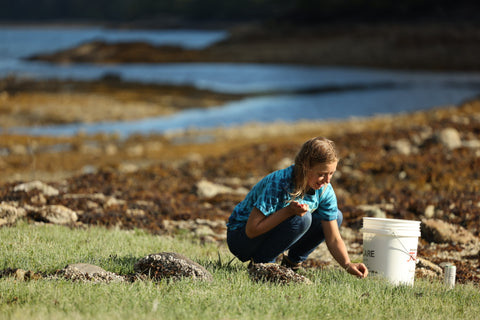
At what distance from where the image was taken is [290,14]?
3164 inches

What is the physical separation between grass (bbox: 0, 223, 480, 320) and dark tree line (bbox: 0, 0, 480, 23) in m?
65.5

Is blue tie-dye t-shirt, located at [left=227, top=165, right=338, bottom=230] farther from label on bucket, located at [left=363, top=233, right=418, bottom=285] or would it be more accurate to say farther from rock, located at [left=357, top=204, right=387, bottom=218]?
rock, located at [left=357, top=204, right=387, bottom=218]

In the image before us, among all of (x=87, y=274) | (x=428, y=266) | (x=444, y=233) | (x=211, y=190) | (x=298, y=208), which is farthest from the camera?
(x=211, y=190)

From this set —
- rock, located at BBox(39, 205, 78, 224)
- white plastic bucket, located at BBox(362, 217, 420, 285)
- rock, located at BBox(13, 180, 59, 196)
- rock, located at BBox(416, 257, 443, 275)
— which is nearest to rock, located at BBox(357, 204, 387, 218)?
rock, located at BBox(416, 257, 443, 275)

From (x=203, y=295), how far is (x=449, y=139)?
33.1ft

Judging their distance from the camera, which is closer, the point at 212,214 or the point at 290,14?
the point at 212,214

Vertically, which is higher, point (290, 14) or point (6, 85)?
point (290, 14)

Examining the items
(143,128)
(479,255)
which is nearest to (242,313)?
(479,255)

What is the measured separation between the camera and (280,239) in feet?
16.8

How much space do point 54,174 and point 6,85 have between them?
2542 centimetres

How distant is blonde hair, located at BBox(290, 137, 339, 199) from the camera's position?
15.2 feet

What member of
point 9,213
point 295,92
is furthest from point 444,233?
point 295,92

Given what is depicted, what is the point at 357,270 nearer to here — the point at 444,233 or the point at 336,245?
the point at 336,245

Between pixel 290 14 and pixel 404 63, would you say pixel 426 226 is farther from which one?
pixel 290 14
